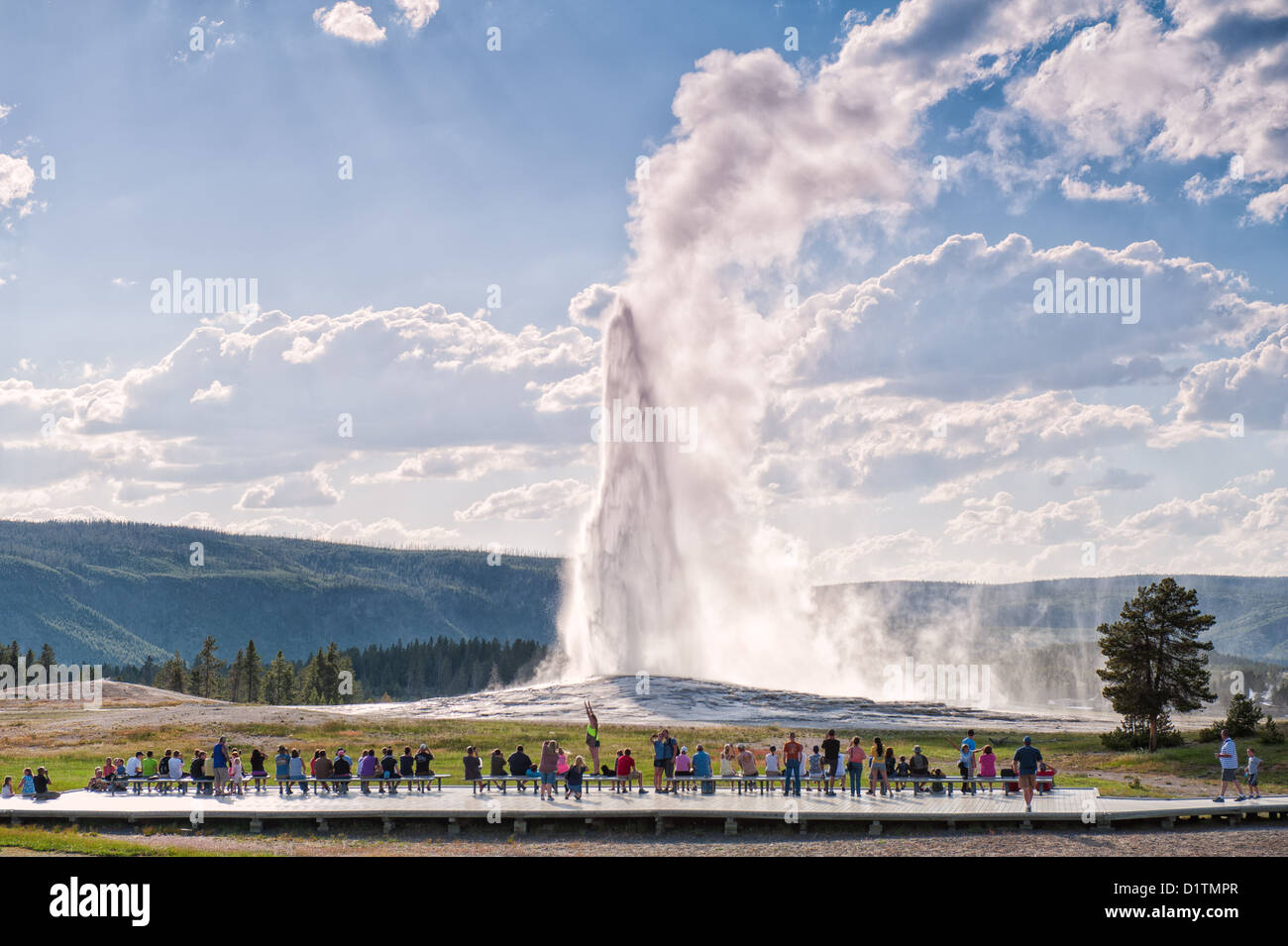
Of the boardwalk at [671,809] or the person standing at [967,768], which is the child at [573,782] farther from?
the person standing at [967,768]

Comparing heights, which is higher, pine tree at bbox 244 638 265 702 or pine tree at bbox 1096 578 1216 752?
pine tree at bbox 1096 578 1216 752

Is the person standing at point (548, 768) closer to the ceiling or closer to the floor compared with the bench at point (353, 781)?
closer to the ceiling

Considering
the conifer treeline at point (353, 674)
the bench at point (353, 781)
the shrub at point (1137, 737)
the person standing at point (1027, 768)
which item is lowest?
the conifer treeline at point (353, 674)

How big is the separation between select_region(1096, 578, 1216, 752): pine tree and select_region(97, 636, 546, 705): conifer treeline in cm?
8105

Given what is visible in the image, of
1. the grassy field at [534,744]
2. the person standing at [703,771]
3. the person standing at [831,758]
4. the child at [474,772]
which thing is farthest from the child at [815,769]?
the child at [474,772]

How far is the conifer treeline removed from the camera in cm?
13912

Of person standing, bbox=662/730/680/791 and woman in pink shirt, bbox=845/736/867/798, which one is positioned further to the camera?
person standing, bbox=662/730/680/791

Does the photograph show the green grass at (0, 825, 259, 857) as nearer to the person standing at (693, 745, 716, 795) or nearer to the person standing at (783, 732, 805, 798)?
the person standing at (693, 745, 716, 795)

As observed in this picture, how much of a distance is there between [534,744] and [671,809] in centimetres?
2617

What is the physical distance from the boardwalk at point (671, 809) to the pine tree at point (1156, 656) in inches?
971

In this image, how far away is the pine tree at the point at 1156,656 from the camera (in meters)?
52.8

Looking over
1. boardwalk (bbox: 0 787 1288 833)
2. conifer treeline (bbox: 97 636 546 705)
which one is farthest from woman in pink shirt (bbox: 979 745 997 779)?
conifer treeline (bbox: 97 636 546 705)
